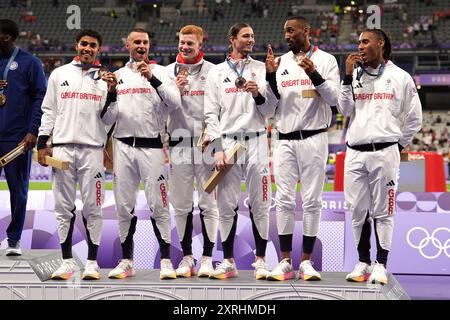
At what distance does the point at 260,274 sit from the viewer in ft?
22.5

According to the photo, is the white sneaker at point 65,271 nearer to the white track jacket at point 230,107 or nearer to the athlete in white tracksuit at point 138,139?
the athlete in white tracksuit at point 138,139

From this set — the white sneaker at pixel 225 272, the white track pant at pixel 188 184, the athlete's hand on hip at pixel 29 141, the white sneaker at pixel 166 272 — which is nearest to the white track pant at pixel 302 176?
the white sneaker at pixel 225 272

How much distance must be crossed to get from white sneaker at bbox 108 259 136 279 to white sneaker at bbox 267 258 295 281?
4.71ft

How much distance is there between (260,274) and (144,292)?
3.79ft

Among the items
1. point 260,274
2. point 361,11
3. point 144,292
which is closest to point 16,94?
point 144,292

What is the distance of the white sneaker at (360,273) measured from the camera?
263 inches

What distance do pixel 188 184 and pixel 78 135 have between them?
1.23m

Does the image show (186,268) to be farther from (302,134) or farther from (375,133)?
(375,133)

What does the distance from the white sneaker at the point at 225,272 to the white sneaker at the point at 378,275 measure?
54.3 inches

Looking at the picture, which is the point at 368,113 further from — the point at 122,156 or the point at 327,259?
the point at 327,259
